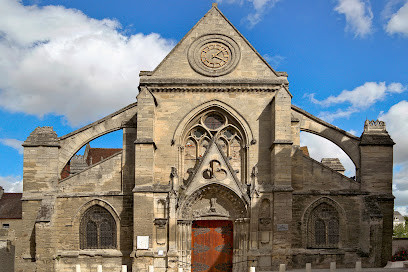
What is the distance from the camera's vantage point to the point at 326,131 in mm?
21469

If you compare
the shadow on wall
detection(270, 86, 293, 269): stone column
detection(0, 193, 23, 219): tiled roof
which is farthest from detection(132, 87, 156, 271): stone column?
detection(0, 193, 23, 219): tiled roof

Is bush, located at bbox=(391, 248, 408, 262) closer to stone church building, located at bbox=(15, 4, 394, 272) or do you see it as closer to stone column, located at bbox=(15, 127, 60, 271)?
stone church building, located at bbox=(15, 4, 394, 272)

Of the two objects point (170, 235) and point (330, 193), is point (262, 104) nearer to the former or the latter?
point (330, 193)

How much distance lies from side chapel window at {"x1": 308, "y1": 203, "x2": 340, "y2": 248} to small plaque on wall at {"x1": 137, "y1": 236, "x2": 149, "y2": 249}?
699 centimetres

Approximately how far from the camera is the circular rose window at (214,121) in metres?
21.2

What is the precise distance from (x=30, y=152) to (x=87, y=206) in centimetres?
350

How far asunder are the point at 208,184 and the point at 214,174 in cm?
50

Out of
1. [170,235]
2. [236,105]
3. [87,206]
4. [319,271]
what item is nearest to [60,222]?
[87,206]

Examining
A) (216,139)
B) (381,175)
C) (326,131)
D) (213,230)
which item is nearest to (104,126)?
(216,139)

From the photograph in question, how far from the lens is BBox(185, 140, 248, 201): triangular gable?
63.6 feet

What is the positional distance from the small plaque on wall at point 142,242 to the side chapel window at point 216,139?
3.30 meters

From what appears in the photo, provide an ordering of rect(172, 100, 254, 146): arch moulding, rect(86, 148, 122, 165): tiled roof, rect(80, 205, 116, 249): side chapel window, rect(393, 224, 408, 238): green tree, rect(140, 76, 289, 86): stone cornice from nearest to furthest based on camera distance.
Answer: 1. rect(80, 205, 116, 249): side chapel window
2. rect(172, 100, 254, 146): arch moulding
3. rect(140, 76, 289, 86): stone cornice
4. rect(86, 148, 122, 165): tiled roof
5. rect(393, 224, 408, 238): green tree

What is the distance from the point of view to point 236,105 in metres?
20.8

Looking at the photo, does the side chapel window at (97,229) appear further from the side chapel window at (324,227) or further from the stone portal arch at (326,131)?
the stone portal arch at (326,131)
